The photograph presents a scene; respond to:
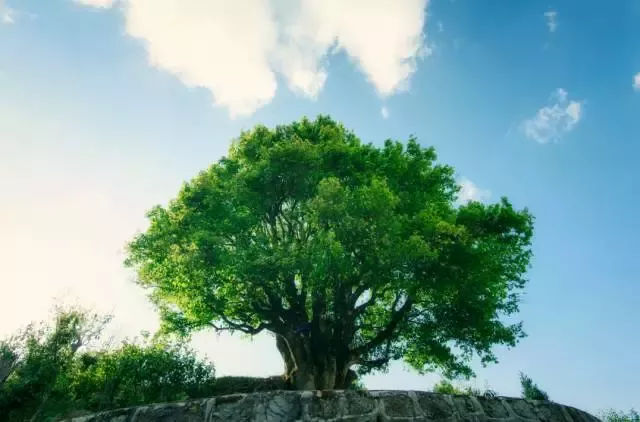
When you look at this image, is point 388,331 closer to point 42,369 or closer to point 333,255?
point 333,255

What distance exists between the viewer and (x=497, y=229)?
15.4m

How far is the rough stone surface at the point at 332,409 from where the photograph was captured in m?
3.56

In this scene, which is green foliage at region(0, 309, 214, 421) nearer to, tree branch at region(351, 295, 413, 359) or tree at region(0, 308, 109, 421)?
tree at region(0, 308, 109, 421)

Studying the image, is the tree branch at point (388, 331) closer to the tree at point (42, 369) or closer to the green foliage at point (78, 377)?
the green foliage at point (78, 377)

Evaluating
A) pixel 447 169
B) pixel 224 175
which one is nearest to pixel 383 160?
pixel 447 169

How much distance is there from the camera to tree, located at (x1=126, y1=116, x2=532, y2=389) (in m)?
14.0

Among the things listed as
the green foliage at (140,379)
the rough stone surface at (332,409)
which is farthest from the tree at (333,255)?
A: the rough stone surface at (332,409)

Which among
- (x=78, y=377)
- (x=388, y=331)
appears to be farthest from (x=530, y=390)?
(x=78, y=377)

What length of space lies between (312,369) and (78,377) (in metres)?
12.8

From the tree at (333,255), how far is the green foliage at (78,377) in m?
2.05

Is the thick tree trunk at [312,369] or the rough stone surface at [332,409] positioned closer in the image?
the rough stone surface at [332,409]

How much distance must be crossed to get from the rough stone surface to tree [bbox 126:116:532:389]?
9297 mm

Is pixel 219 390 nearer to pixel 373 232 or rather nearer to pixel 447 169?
pixel 373 232

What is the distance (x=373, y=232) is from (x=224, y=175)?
358 inches
